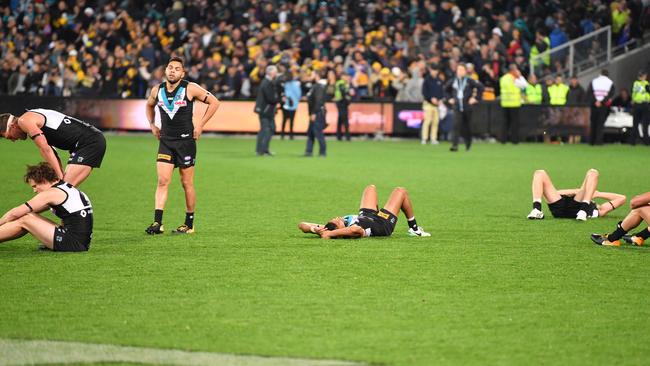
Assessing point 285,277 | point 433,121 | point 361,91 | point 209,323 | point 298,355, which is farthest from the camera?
point 361,91

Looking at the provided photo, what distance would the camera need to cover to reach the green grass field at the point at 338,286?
786cm

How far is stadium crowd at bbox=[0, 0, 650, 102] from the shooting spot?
125 feet

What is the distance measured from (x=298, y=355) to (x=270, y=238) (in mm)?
5755

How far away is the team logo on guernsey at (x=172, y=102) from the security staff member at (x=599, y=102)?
22459 mm

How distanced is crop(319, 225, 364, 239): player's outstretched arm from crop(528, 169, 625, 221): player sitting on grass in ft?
10.7

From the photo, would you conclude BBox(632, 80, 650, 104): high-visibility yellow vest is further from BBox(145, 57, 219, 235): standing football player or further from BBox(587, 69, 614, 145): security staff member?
BBox(145, 57, 219, 235): standing football player

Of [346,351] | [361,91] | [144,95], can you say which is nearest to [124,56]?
[144,95]

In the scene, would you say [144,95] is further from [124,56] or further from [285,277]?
[285,277]

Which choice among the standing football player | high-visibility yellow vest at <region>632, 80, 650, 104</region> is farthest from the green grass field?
high-visibility yellow vest at <region>632, 80, 650, 104</region>

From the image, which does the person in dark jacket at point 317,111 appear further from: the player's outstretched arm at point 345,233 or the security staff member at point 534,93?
the player's outstretched arm at point 345,233

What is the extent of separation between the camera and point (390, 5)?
4225 cm

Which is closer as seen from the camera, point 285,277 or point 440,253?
point 285,277

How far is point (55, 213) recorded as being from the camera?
11.5 metres

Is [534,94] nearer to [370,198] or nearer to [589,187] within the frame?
[589,187]
